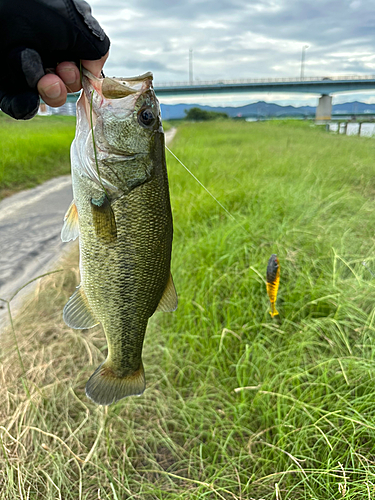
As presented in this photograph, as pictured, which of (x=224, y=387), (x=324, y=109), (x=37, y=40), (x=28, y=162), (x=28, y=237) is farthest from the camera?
(x=324, y=109)

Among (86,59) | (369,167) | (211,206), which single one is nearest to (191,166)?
(211,206)

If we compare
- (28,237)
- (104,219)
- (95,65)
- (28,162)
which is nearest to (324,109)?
(28,162)

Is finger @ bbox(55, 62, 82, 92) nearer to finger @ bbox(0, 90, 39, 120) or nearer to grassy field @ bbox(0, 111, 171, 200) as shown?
finger @ bbox(0, 90, 39, 120)

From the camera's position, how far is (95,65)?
4.13 feet

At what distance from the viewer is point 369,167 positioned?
21.0 ft

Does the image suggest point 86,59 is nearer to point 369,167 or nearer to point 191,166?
point 191,166

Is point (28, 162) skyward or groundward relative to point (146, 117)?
groundward

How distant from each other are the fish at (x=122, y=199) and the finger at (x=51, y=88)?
0.12 metres

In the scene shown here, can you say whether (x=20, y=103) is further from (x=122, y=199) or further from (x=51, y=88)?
(x=122, y=199)

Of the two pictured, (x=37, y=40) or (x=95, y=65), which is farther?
(x=95, y=65)

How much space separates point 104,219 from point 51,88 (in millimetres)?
503

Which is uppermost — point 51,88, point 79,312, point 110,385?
point 51,88

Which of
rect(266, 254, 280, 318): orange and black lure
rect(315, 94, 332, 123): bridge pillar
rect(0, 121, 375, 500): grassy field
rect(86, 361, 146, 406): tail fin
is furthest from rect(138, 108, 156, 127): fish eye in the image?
rect(315, 94, 332, 123): bridge pillar

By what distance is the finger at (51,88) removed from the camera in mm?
1210
